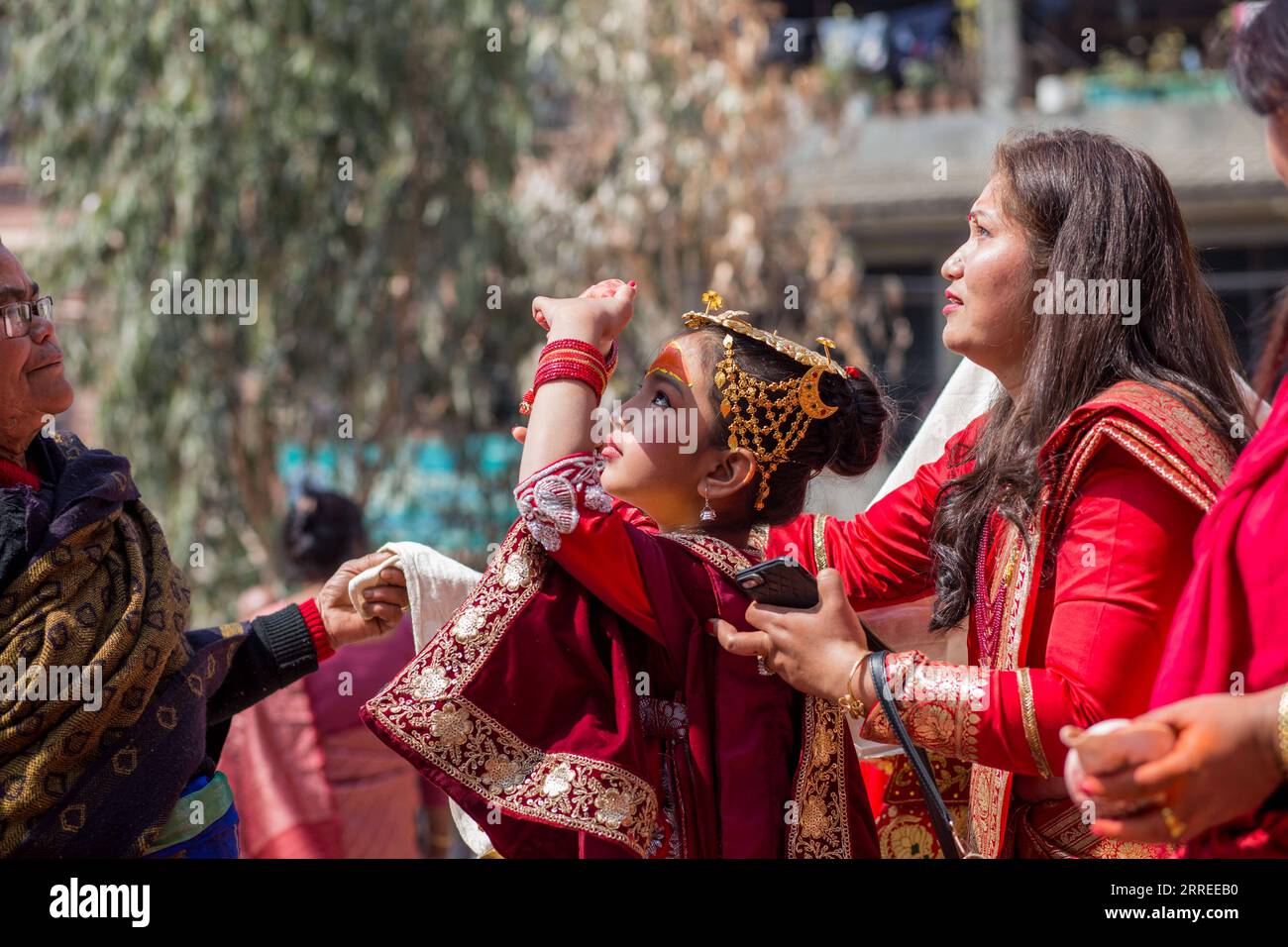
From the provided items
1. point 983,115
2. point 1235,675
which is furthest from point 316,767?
point 983,115

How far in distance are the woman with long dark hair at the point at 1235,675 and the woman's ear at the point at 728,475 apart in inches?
29.8

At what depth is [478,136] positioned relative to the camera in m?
7.12

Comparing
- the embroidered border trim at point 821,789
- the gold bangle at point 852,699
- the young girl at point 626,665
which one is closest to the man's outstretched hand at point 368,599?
the young girl at point 626,665

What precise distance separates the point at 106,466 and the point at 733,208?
6212 millimetres

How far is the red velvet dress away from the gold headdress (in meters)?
0.39

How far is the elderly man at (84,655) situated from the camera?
2.08 metres

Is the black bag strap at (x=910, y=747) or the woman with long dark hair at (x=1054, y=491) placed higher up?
the woman with long dark hair at (x=1054, y=491)

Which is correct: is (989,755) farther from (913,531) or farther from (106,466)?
(106,466)

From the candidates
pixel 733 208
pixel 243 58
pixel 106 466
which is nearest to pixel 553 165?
pixel 733 208

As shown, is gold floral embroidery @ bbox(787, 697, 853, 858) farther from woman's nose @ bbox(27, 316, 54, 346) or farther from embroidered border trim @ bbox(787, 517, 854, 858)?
woman's nose @ bbox(27, 316, 54, 346)

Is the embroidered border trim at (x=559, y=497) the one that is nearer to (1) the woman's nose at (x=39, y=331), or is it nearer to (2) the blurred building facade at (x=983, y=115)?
(1) the woman's nose at (x=39, y=331)

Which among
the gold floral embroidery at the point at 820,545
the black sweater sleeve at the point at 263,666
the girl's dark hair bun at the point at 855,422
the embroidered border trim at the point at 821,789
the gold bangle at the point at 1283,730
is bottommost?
the embroidered border trim at the point at 821,789

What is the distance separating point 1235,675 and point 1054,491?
444mm
